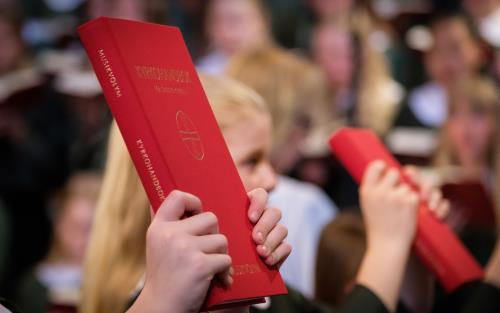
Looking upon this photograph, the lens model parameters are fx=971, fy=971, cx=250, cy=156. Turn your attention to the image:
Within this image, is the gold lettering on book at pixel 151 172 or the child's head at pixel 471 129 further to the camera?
the child's head at pixel 471 129

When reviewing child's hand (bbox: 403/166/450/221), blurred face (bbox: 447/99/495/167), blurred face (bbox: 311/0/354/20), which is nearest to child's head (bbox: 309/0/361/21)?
blurred face (bbox: 311/0/354/20)

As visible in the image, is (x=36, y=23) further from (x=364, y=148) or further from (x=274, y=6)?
(x=364, y=148)

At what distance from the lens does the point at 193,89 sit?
1276mm

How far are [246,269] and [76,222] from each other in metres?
2.81

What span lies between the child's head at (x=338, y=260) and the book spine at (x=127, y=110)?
3.84ft

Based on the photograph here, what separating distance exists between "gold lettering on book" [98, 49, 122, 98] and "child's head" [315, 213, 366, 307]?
1195 mm

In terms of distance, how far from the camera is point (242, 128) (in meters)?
1.94

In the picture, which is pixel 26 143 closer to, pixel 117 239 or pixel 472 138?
pixel 472 138

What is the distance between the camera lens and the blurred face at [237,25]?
5.20 metres

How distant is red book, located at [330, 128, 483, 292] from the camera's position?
1908 millimetres

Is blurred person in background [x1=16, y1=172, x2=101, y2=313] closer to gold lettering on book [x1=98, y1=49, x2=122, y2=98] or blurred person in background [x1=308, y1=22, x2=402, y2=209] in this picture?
blurred person in background [x1=308, y1=22, x2=402, y2=209]

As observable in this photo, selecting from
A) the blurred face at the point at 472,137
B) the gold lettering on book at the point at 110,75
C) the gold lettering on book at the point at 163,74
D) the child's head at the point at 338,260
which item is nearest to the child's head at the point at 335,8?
the blurred face at the point at 472,137

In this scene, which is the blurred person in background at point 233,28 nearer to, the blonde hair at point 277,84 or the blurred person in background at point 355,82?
the blurred person in background at point 355,82

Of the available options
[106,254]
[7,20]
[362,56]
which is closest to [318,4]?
[362,56]
